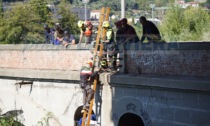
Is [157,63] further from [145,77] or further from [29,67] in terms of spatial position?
[29,67]

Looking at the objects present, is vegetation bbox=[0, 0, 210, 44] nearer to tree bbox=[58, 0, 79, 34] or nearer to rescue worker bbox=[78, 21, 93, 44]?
tree bbox=[58, 0, 79, 34]

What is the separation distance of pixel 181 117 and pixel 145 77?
124 centimetres

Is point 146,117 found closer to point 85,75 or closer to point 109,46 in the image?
point 85,75

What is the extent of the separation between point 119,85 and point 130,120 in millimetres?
923

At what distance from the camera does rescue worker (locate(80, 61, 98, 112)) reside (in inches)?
499

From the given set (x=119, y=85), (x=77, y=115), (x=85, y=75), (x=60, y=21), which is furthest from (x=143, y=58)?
(x=60, y=21)

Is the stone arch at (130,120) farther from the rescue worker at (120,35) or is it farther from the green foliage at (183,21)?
the green foliage at (183,21)

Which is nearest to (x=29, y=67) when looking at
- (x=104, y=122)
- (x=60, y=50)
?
(x=60, y=50)

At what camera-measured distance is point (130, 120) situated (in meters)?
12.7

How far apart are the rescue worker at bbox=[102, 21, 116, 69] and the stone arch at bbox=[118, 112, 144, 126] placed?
1.26 meters

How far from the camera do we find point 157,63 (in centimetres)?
1182

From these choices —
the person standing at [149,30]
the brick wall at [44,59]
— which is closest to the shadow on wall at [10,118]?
the brick wall at [44,59]

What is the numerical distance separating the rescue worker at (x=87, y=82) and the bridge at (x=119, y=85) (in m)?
0.33

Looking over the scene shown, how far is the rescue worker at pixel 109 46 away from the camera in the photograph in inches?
508
